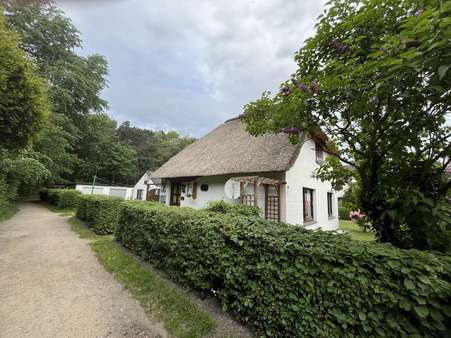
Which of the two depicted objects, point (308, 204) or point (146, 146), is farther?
point (146, 146)

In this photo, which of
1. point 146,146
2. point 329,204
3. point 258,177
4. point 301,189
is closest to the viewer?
point 258,177

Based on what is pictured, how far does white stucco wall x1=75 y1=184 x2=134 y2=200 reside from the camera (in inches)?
816

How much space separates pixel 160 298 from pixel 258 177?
530 centimetres

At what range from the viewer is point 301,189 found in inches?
345

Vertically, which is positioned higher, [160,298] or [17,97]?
[17,97]

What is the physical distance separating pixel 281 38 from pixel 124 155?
32145mm

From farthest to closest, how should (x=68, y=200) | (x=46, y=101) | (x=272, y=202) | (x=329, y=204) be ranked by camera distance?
(x=68, y=200) → (x=329, y=204) → (x=272, y=202) → (x=46, y=101)

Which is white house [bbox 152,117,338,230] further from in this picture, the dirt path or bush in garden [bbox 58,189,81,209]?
bush in garden [bbox 58,189,81,209]

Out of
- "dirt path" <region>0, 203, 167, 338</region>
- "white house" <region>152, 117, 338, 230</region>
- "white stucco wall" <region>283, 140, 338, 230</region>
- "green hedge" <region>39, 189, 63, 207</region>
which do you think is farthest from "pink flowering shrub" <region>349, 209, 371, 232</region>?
"green hedge" <region>39, 189, 63, 207</region>

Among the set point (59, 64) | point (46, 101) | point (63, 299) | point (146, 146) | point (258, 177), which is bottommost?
point (63, 299)

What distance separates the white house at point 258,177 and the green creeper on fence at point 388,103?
3.75 metres

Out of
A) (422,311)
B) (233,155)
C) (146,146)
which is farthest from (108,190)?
(422,311)

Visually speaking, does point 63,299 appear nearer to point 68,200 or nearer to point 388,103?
point 388,103

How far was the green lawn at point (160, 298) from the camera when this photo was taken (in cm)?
242
